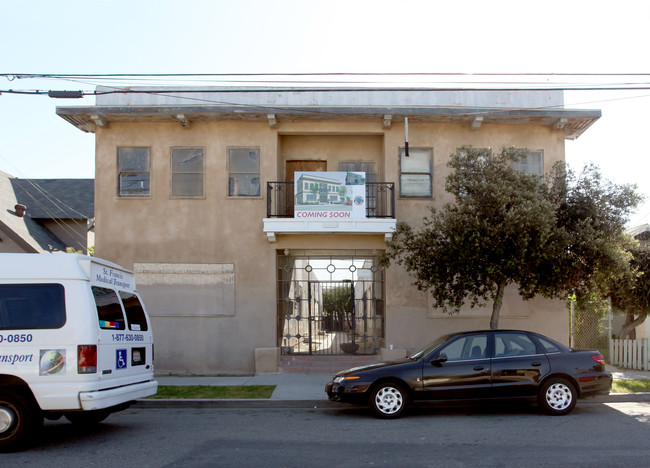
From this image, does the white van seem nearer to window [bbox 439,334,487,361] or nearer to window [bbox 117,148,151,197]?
window [bbox 439,334,487,361]

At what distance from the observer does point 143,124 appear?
15508 mm

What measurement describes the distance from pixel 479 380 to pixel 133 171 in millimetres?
10265

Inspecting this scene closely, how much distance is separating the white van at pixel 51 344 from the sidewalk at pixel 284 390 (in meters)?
3.44

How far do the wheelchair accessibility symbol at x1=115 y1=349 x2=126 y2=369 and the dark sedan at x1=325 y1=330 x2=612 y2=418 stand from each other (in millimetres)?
3385

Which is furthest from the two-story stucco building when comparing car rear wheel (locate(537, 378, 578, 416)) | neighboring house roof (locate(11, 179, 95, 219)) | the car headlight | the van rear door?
neighboring house roof (locate(11, 179, 95, 219))

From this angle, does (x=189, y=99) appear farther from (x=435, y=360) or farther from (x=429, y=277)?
(x=435, y=360)

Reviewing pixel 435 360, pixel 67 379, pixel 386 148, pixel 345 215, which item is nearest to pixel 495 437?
pixel 435 360

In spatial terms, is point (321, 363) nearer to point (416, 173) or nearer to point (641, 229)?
point (416, 173)

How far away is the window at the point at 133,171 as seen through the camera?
15.5m

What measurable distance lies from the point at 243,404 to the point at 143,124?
8.02 m

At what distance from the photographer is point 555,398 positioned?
9.48 m

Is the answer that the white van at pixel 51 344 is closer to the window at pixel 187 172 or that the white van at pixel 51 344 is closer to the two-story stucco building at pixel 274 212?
the two-story stucco building at pixel 274 212

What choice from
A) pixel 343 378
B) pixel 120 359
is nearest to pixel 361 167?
pixel 343 378

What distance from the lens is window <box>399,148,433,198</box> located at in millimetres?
15336
